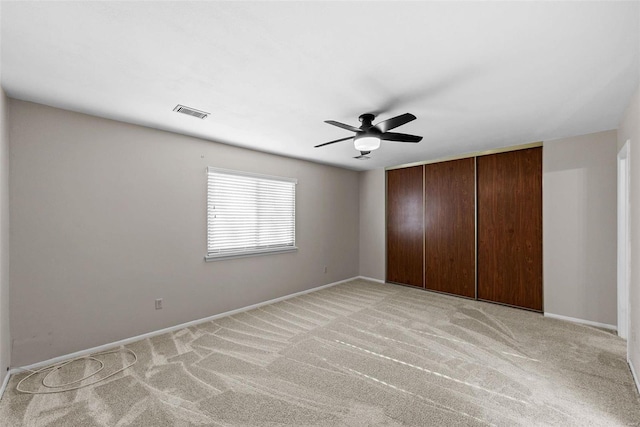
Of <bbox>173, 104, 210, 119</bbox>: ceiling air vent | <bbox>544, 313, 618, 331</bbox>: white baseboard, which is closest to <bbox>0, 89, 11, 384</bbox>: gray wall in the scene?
<bbox>173, 104, 210, 119</bbox>: ceiling air vent

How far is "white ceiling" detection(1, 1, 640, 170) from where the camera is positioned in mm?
1493

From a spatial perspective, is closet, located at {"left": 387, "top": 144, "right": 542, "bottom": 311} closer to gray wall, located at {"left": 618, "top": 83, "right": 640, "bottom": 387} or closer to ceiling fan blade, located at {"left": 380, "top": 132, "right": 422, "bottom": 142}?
gray wall, located at {"left": 618, "top": 83, "right": 640, "bottom": 387}

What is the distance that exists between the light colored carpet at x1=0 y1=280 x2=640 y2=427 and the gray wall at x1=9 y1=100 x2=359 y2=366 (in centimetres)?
37

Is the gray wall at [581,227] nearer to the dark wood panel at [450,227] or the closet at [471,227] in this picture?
the closet at [471,227]

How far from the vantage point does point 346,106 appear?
271cm

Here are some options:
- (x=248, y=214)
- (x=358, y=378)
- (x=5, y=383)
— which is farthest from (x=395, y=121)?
(x=5, y=383)

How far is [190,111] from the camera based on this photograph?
2.87 meters

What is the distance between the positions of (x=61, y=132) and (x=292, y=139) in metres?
2.44

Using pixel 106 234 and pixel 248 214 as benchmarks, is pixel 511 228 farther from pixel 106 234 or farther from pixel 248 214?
pixel 106 234

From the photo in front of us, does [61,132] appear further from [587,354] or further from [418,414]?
[587,354]

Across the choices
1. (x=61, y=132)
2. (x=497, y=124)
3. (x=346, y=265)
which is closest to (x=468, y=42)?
(x=497, y=124)

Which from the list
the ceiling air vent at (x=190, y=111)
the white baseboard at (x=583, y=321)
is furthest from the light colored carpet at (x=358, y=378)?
the ceiling air vent at (x=190, y=111)

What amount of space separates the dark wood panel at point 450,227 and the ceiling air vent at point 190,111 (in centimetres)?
408

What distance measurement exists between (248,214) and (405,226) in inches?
124
